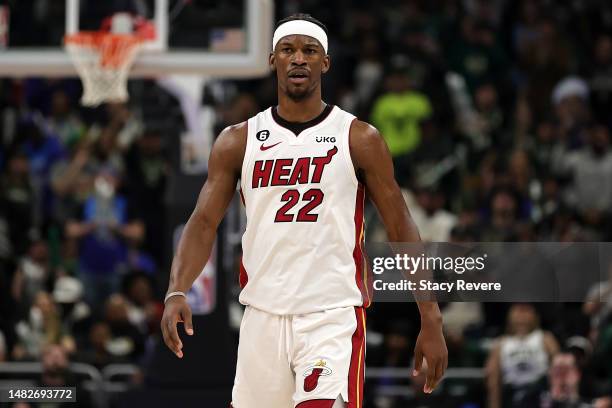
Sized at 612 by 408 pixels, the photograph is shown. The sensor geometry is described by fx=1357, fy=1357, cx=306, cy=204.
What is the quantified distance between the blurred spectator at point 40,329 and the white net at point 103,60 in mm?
3228

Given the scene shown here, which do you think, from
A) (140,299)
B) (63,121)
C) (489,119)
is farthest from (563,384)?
(63,121)

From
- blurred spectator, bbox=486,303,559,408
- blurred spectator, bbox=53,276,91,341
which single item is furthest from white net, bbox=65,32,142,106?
blurred spectator, bbox=486,303,559,408

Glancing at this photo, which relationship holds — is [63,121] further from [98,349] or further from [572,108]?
[572,108]

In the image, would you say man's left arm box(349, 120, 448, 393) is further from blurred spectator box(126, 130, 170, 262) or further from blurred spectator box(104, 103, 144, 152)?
blurred spectator box(104, 103, 144, 152)

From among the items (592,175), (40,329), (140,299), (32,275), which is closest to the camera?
(40,329)

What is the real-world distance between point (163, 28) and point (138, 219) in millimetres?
4677

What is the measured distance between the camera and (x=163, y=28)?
12.1 meters

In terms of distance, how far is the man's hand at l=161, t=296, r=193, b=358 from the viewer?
257 inches

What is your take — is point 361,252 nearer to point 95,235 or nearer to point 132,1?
point 132,1

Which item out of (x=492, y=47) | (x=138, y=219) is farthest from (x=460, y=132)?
(x=138, y=219)

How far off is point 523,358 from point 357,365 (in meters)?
6.04

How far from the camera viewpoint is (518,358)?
12.3m

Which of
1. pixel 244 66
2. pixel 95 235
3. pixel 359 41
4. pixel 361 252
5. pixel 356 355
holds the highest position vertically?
pixel 359 41

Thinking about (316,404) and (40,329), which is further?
(40,329)
